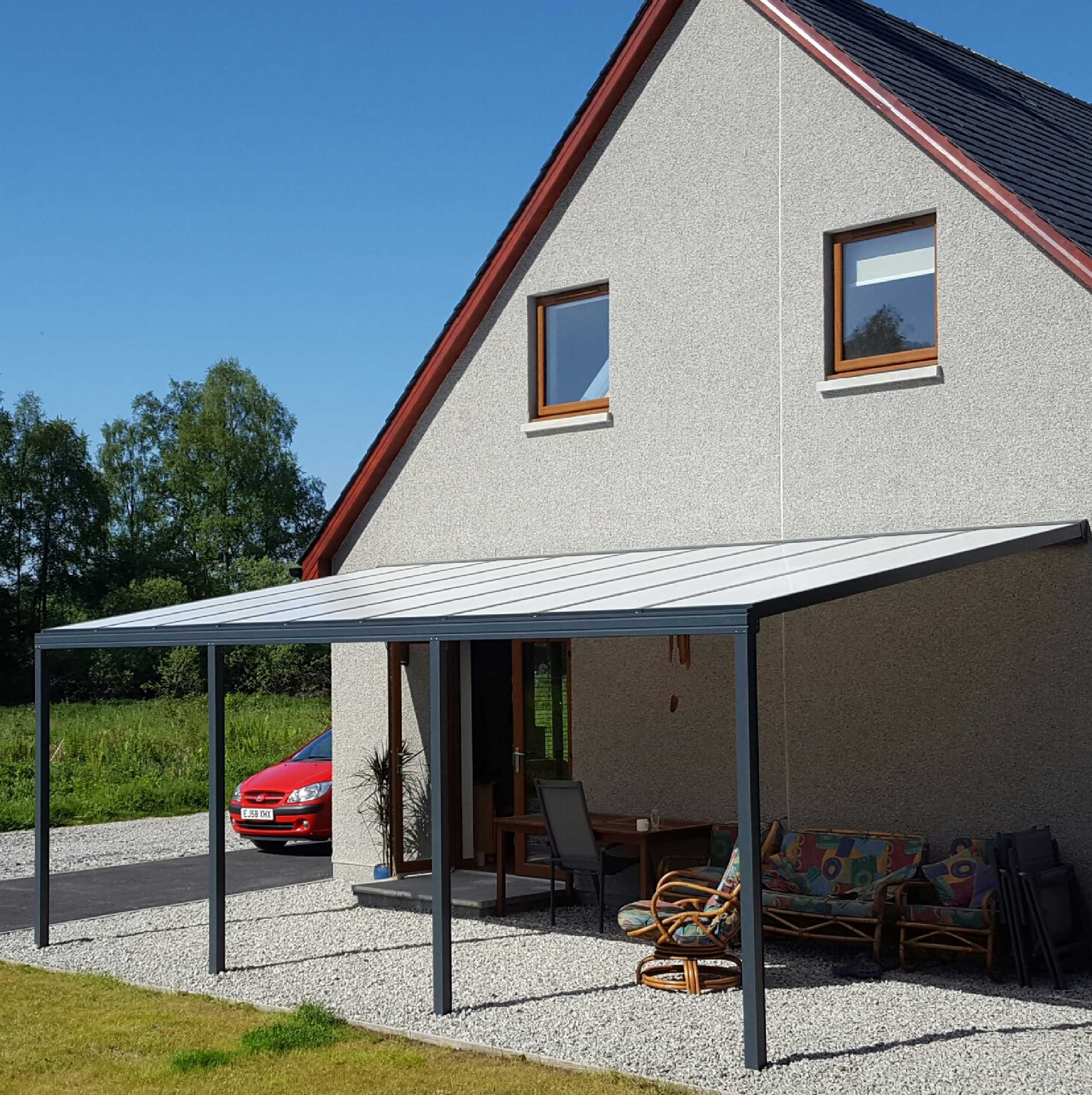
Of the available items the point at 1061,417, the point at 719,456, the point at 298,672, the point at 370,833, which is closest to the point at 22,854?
the point at 370,833

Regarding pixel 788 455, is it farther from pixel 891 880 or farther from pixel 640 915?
pixel 640 915

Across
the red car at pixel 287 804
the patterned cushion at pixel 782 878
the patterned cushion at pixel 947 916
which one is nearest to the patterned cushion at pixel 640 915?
the patterned cushion at pixel 782 878

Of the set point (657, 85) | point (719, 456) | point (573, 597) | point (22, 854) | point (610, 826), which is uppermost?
point (657, 85)

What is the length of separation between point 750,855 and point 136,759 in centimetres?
1939

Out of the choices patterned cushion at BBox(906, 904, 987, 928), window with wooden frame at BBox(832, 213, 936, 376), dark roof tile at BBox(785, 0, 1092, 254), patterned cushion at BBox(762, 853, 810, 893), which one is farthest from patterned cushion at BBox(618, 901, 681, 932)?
dark roof tile at BBox(785, 0, 1092, 254)

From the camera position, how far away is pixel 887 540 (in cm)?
1038

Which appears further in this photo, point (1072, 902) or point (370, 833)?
point (370, 833)

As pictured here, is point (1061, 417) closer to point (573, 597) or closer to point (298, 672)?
point (573, 597)

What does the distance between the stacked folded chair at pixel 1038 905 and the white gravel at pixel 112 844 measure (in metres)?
9.84

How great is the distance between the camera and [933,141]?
425 inches

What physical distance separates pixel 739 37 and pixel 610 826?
661cm

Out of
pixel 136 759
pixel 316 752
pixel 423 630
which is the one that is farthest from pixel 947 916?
pixel 136 759

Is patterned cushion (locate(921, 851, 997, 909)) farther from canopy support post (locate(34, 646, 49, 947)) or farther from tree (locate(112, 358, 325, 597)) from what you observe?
tree (locate(112, 358, 325, 597))

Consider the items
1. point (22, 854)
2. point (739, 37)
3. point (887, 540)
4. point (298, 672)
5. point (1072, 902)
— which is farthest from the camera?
point (298, 672)
